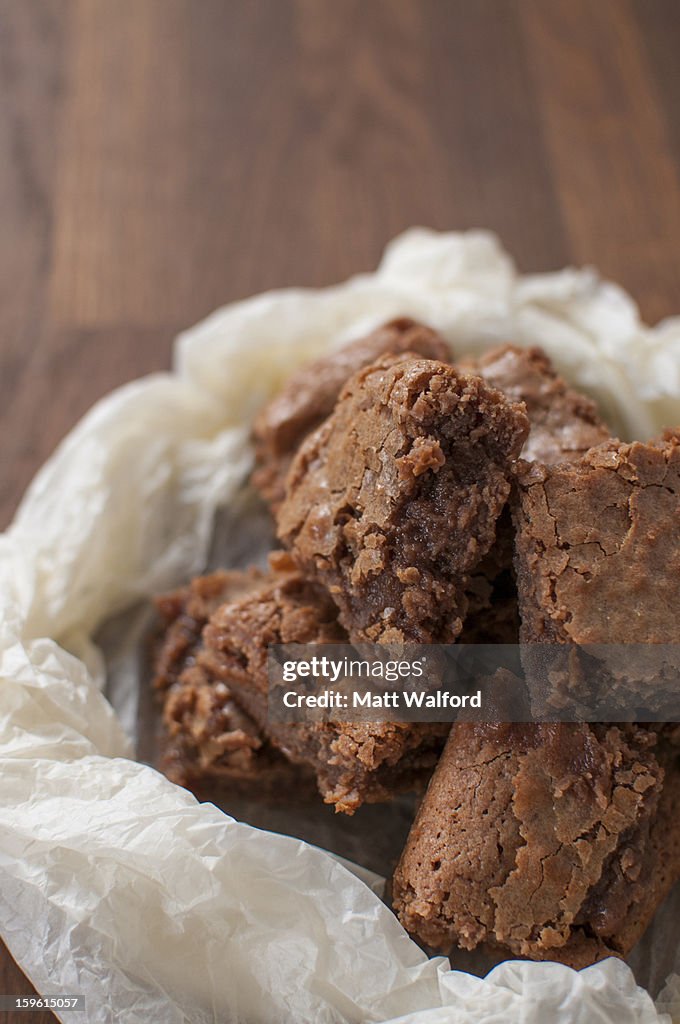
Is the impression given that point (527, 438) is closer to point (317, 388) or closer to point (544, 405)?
point (544, 405)

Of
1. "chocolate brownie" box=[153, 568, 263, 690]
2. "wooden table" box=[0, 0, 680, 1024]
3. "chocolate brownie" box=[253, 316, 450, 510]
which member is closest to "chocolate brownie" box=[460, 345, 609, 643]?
"chocolate brownie" box=[253, 316, 450, 510]

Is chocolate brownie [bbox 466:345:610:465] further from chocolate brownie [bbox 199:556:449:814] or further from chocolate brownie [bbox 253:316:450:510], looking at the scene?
chocolate brownie [bbox 199:556:449:814]

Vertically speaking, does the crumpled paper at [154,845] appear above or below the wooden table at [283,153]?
below

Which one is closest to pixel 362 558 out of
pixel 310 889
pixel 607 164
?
pixel 310 889

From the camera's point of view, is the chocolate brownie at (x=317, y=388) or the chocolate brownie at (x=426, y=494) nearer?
the chocolate brownie at (x=426, y=494)

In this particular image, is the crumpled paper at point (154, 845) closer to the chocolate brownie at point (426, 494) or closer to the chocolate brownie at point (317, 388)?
the chocolate brownie at point (317, 388)

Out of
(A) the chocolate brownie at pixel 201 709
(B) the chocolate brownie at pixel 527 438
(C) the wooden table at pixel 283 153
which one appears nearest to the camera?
(B) the chocolate brownie at pixel 527 438

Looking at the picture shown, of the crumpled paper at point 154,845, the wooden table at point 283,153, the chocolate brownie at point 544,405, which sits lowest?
the crumpled paper at point 154,845

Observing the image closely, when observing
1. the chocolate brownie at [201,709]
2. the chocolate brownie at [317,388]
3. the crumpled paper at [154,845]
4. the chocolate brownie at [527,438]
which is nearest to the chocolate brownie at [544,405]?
the chocolate brownie at [527,438]
